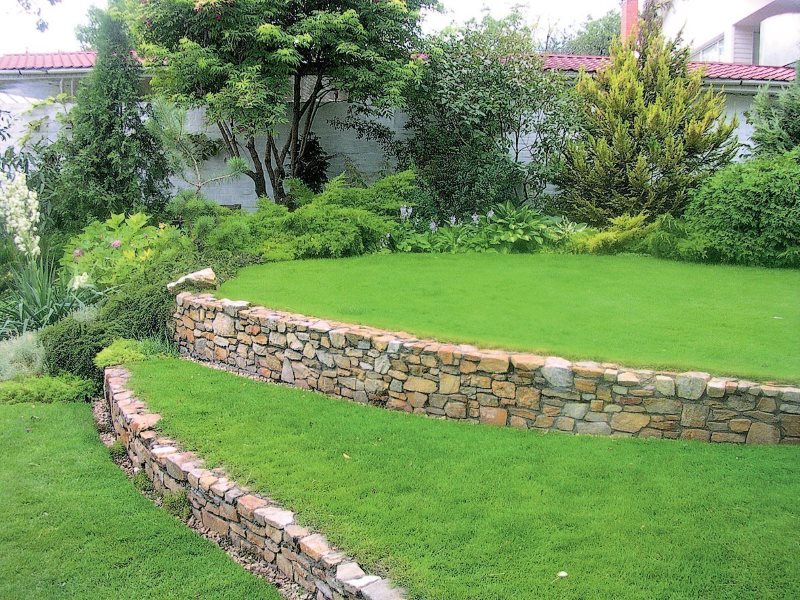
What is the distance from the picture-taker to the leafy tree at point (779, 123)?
1059 centimetres

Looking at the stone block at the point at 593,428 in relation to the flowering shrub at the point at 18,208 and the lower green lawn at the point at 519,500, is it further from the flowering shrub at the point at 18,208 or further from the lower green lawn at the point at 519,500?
the flowering shrub at the point at 18,208

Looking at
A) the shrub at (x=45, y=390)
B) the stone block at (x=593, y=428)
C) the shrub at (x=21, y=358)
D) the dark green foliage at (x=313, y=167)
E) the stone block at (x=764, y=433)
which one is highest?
the dark green foliage at (x=313, y=167)

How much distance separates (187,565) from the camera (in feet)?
12.2

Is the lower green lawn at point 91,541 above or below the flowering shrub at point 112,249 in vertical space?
below

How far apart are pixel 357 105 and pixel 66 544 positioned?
10.4 meters

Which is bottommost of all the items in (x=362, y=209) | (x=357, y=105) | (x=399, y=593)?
(x=399, y=593)

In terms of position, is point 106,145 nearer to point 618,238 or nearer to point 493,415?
point 618,238

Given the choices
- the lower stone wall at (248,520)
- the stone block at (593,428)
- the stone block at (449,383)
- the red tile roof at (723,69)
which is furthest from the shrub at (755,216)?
the lower stone wall at (248,520)

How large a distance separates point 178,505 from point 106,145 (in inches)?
332

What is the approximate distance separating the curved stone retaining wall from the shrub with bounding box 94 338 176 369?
144 cm

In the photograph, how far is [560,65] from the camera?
13.3 m

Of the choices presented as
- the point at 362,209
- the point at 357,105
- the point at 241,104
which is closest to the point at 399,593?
the point at 362,209

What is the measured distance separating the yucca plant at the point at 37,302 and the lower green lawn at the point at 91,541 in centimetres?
311

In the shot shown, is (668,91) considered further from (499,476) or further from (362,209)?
(499,476)
